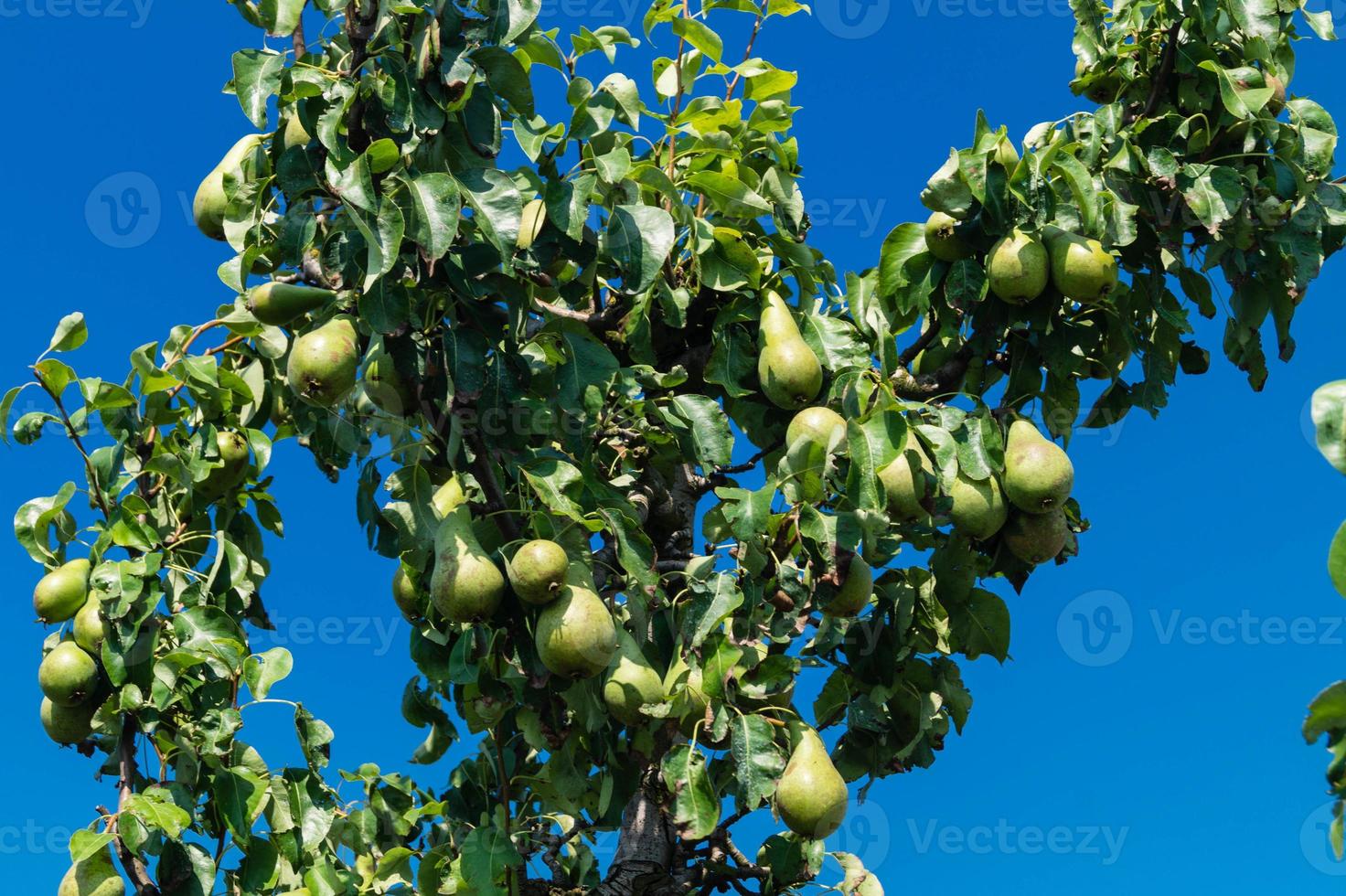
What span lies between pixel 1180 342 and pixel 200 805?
2.93 meters

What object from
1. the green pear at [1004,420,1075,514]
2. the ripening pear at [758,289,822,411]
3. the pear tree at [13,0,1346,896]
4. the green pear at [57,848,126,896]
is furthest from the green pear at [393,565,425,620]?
the green pear at [1004,420,1075,514]

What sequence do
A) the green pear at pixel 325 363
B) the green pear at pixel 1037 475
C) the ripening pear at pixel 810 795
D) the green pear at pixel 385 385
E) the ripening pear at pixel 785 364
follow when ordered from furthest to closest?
1. the ripening pear at pixel 785 364
2. the green pear at pixel 1037 475
3. the ripening pear at pixel 810 795
4. the green pear at pixel 385 385
5. the green pear at pixel 325 363

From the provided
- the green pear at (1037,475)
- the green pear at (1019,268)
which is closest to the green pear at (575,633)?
the green pear at (1037,475)

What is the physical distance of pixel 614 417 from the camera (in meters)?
3.66

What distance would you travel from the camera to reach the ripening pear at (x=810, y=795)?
3.13 metres

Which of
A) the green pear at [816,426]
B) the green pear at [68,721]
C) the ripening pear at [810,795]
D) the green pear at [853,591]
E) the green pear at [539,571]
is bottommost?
the ripening pear at [810,795]

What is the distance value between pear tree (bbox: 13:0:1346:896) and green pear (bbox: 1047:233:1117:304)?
0.5 inches

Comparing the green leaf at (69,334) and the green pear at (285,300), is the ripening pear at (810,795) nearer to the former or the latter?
the green pear at (285,300)

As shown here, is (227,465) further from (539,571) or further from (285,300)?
(539,571)

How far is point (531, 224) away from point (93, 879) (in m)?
1.77

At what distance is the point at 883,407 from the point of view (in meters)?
3.19

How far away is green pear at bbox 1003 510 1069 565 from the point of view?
3.57 m

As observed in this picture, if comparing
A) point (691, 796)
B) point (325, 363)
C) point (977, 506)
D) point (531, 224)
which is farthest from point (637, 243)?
point (691, 796)

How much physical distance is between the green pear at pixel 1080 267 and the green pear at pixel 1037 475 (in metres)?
0.37
